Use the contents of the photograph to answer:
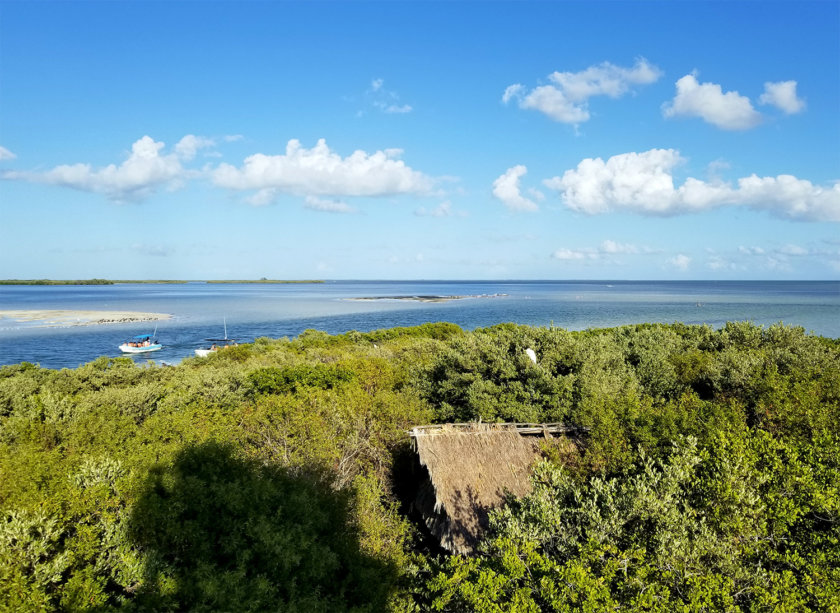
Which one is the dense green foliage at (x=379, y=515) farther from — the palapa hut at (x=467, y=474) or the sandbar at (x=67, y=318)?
the sandbar at (x=67, y=318)

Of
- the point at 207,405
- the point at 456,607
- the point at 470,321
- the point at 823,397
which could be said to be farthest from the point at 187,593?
the point at 470,321

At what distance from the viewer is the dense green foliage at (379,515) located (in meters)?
7.43

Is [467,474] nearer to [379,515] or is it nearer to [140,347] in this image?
[379,515]

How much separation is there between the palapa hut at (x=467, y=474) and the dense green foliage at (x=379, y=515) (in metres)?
1.06

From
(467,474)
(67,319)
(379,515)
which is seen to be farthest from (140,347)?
(467,474)

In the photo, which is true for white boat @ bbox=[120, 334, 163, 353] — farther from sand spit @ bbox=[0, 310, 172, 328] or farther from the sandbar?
the sandbar

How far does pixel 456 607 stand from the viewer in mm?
8820

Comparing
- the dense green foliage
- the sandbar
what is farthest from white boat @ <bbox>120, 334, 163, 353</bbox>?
the dense green foliage

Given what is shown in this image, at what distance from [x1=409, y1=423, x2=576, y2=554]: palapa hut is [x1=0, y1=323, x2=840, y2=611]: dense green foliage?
41.7 inches

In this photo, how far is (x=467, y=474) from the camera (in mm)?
13914

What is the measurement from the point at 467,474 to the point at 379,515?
9.71 feet

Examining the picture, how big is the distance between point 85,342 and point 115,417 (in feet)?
204

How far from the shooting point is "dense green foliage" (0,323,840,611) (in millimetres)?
7430

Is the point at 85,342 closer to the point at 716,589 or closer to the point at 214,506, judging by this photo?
the point at 214,506
